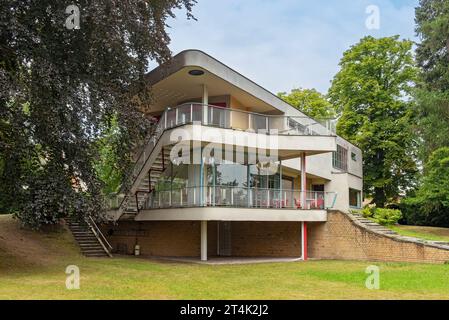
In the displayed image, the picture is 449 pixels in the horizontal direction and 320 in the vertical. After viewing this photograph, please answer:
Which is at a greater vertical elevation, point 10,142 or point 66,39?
point 66,39

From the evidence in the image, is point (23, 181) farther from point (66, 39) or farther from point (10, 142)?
point (66, 39)

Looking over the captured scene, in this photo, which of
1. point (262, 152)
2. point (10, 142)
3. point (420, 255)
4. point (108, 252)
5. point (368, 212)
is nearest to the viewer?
point (10, 142)

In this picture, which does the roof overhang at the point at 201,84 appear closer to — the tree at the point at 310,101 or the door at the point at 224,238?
the door at the point at 224,238

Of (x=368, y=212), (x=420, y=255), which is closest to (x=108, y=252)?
(x=420, y=255)

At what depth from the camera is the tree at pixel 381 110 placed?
117 feet

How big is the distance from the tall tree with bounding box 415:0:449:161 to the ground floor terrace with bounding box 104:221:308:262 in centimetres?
1440

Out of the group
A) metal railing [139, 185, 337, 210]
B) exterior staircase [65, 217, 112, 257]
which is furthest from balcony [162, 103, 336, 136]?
exterior staircase [65, 217, 112, 257]

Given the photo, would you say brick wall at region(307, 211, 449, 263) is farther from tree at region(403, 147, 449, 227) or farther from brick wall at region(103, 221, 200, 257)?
tree at region(403, 147, 449, 227)

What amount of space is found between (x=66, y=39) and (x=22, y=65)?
5.03 ft

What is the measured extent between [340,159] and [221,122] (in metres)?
16.3

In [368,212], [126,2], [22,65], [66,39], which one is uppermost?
[126,2]

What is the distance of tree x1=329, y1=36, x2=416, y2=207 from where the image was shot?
35.7 m

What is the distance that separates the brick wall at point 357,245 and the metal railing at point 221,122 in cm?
411

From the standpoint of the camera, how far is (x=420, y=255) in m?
17.3
